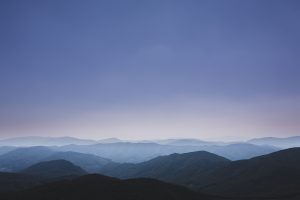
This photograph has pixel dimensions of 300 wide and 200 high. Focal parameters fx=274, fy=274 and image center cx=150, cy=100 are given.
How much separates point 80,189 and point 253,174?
139 metres

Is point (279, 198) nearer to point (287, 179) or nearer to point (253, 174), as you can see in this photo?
point (287, 179)

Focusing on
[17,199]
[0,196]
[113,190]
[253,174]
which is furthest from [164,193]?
[253,174]

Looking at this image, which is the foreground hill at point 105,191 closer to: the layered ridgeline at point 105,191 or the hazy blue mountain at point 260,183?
the layered ridgeline at point 105,191

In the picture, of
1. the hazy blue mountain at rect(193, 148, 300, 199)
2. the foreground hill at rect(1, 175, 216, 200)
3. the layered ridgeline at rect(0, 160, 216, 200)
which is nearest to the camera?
the foreground hill at rect(1, 175, 216, 200)

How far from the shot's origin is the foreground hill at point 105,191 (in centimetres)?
8346

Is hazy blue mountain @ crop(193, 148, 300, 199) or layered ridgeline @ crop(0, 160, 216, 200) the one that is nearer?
layered ridgeline @ crop(0, 160, 216, 200)

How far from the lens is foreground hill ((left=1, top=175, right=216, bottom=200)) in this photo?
274 feet

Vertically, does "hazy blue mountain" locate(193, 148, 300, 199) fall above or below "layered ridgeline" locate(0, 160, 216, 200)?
below

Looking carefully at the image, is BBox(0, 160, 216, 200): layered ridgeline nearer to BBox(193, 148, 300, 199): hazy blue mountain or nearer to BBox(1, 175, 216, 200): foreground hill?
BBox(1, 175, 216, 200): foreground hill

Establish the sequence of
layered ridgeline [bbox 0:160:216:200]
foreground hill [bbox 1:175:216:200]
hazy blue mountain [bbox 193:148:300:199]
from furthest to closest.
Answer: hazy blue mountain [bbox 193:148:300:199] → layered ridgeline [bbox 0:160:216:200] → foreground hill [bbox 1:175:216:200]

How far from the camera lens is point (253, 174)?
616 ft

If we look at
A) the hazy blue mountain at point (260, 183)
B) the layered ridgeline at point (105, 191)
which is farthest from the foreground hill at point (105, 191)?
the hazy blue mountain at point (260, 183)

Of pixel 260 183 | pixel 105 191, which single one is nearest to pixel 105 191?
pixel 105 191

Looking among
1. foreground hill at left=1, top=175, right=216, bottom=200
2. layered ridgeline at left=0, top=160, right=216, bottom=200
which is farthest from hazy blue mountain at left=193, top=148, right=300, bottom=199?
foreground hill at left=1, top=175, right=216, bottom=200
